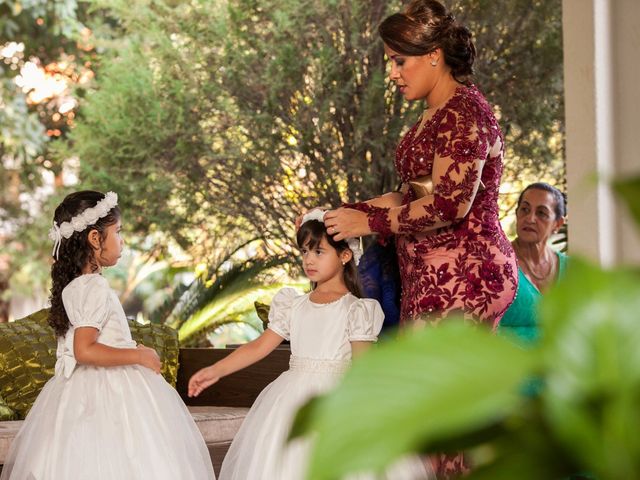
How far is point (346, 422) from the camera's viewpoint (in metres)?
0.39

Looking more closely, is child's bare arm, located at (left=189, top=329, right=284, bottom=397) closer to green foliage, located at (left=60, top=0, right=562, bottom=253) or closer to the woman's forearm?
the woman's forearm

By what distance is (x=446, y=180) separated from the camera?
8.90 feet

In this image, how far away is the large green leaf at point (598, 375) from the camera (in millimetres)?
376

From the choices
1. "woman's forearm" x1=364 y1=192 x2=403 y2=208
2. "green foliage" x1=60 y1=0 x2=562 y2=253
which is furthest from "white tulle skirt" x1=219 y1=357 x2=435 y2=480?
"green foliage" x1=60 y1=0 x2=562 y2=253

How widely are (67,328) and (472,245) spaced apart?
172 cm

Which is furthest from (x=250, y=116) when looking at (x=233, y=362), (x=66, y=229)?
(x=233, y=362)

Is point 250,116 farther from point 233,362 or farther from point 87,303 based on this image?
point 233,362

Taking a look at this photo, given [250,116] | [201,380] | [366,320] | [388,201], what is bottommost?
[201,380]

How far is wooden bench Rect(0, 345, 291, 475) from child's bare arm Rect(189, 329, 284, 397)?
4.40 ft

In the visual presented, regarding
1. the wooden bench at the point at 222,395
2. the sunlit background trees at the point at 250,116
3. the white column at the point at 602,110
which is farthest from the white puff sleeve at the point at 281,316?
the sunlit background trees at the point at 250,116

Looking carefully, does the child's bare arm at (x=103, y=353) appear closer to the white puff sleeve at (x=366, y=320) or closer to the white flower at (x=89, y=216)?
the white flower at (x=89, y=216)

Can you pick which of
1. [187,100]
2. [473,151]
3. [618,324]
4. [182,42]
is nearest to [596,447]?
[618,324]

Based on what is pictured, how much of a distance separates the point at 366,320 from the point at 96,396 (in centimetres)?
107

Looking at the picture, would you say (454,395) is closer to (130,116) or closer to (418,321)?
(418,321)
